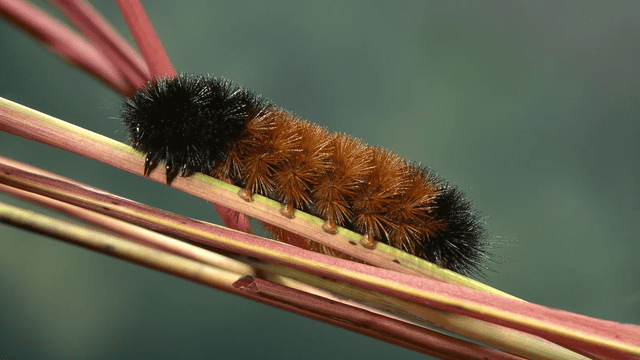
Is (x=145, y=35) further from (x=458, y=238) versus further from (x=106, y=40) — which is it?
(x=458, y=238)

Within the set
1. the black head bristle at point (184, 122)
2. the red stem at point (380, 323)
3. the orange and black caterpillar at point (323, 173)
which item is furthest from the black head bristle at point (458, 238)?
the black head bristle at point (184, 122)

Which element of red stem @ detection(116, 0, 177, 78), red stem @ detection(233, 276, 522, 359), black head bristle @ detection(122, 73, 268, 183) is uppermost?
red stem @ detection(116, 0, 177, 78)

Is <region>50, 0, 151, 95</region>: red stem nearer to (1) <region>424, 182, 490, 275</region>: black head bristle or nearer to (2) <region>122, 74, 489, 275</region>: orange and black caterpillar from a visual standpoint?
(2) <region>122, 74, 489, 275</region>: orange and black caterpillar

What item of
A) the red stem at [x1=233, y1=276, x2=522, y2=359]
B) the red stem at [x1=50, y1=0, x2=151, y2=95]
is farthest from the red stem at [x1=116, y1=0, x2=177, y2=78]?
the red stem at [x1=233, y1=276, x2=522, y2=359]

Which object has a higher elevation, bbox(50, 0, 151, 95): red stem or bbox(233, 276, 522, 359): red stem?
bbox(50, 0, 151, 95): red stem

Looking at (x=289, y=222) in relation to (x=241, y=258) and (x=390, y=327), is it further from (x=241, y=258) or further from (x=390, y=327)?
(x=390, y=327)

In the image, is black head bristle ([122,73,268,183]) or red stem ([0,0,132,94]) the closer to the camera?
black head bristle ([122,73,268,183])

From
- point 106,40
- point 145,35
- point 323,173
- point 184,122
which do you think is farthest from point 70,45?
point 323,173

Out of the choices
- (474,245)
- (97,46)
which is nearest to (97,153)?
(97,46)
